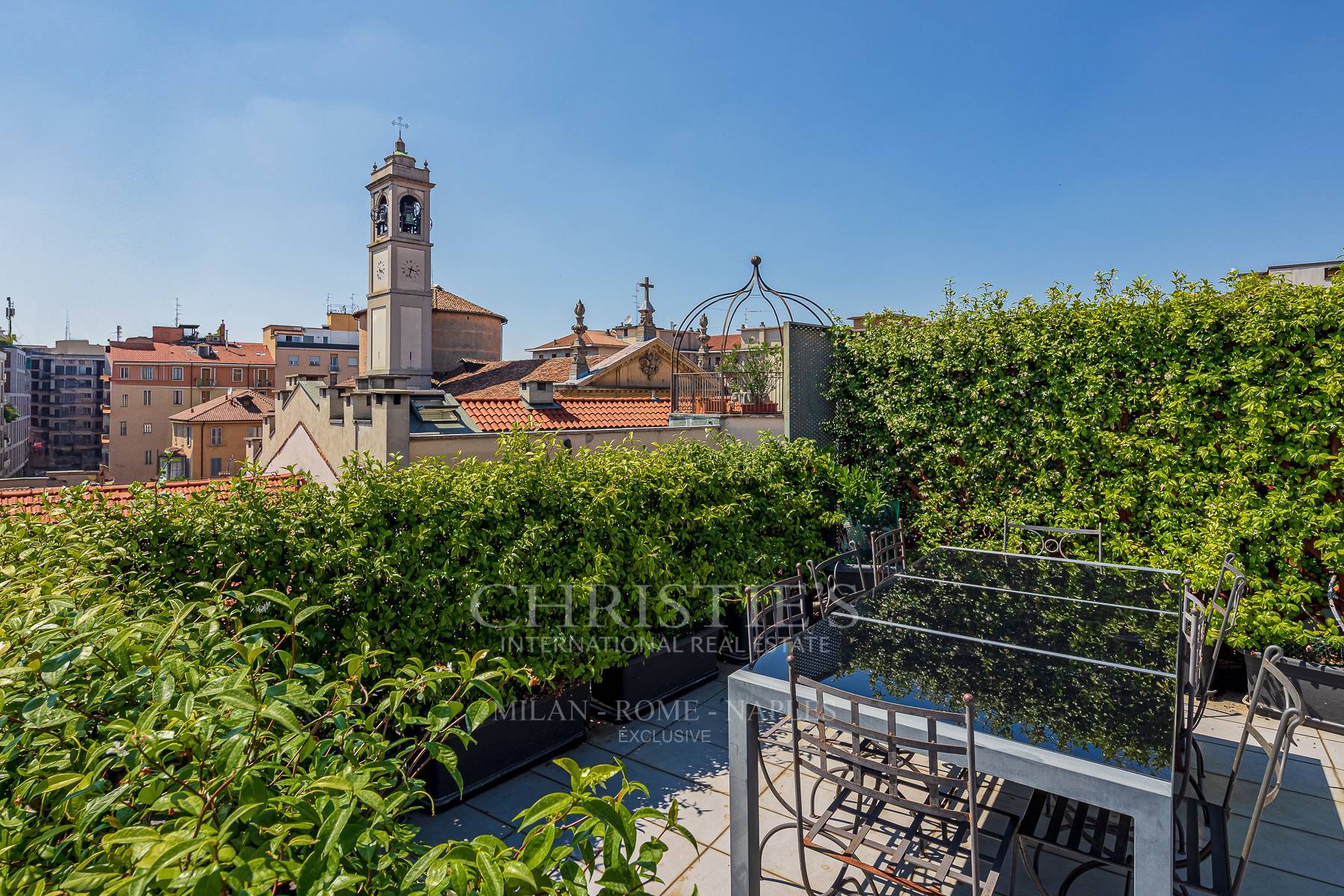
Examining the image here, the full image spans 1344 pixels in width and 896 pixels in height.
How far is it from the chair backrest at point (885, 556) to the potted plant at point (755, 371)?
330 cm

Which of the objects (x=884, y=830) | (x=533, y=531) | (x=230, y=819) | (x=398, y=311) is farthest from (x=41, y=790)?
(x=398, y=311)

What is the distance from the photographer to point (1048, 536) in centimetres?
588

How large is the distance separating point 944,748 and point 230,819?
1.94m

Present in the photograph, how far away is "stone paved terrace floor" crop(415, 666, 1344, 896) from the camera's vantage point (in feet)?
9.98

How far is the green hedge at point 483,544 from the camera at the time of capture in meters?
2.95

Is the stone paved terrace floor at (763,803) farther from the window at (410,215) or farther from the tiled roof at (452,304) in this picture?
the tiled roof at (452,304)

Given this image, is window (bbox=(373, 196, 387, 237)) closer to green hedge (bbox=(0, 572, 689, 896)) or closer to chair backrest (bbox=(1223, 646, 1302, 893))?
green hedge (bbox=(0, 572, 689, 896))

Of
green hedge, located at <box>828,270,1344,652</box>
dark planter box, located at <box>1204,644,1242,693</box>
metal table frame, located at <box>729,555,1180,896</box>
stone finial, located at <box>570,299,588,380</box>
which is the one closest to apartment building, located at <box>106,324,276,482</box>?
stone finial, located at <box>570,299,588,380</box>

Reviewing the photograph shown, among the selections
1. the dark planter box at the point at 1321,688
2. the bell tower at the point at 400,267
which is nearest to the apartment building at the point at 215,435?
the bell tower at the point at 400,267

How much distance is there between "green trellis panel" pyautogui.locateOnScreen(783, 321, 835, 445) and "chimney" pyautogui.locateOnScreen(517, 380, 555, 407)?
7948mm

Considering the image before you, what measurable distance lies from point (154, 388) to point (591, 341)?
2979 cm

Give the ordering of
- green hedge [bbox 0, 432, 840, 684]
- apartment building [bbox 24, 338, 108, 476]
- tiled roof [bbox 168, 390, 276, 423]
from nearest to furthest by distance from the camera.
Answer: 1. green hedge [bbox 0, 432, 840, 684]
2. tiled roof [bbox 168, 390, 276, 423]
3. apartment building [bbox 24, 338, 108, 476]

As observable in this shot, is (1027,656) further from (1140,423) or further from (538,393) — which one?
(538,393)

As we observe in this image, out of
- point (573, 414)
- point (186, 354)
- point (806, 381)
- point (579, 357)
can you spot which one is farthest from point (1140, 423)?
point (186, 354)
